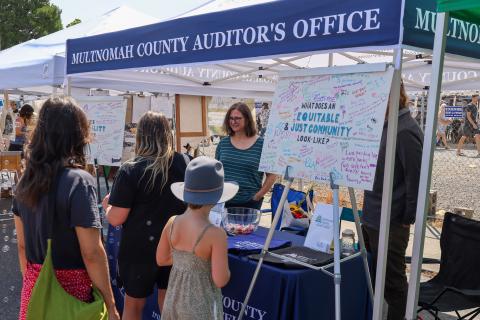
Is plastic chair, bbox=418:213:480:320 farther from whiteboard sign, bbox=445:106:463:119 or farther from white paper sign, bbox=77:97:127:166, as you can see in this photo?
whiteboard sign, bbox=445:106:463:119

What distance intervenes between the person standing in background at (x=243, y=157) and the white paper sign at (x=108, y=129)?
1.00 meters

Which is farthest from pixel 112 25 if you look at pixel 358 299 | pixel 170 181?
pixel 358 299

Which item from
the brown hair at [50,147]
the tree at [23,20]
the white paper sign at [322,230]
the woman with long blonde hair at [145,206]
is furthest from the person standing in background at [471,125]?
the tree at [23,20]

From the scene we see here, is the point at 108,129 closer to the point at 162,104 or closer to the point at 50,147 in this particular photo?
the point at 50,147

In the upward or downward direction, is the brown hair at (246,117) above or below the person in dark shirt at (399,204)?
above

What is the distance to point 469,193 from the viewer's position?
927 centimetres

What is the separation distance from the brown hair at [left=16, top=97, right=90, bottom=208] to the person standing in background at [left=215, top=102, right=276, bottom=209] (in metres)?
2.21

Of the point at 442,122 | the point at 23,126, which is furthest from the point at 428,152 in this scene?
the point at 442,122

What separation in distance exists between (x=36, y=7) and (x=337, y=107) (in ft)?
115

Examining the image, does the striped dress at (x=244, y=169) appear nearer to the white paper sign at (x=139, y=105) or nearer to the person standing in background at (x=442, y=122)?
the white paper sign at (x=139, y=105)

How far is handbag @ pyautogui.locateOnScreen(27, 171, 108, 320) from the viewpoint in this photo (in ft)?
5.57

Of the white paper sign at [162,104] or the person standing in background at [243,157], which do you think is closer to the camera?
the person standing in background at [243,157]

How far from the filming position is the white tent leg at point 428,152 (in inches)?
81.2

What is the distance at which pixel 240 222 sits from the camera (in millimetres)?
3152
